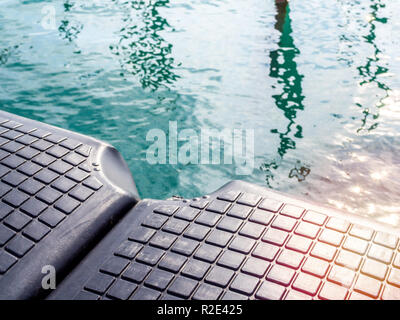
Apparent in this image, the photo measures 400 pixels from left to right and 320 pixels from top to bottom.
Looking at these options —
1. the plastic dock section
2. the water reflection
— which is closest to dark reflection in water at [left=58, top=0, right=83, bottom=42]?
the water reflection

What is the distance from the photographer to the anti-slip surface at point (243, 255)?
0.82 m

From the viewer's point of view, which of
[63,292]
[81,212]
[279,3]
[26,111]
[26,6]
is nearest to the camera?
[63,292]

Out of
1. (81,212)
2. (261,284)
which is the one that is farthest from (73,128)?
(261,284)

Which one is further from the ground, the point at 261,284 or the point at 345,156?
the point at 261,284

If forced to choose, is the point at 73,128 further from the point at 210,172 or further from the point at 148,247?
the point at 148,247

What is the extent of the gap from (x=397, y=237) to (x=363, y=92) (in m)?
2.35

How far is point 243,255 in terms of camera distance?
35.9 inches

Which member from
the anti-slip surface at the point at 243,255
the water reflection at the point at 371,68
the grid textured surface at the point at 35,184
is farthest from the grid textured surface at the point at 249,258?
the water reflection at the point at 371,68

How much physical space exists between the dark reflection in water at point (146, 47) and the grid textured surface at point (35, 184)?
1876mm

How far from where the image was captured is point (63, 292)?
0.88 meters

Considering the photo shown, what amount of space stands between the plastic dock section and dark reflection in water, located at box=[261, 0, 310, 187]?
3.71 feet

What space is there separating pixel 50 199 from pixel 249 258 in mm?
622

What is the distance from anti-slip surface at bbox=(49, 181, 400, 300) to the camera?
0.82 meters

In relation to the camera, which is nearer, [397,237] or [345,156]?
[397,237]
